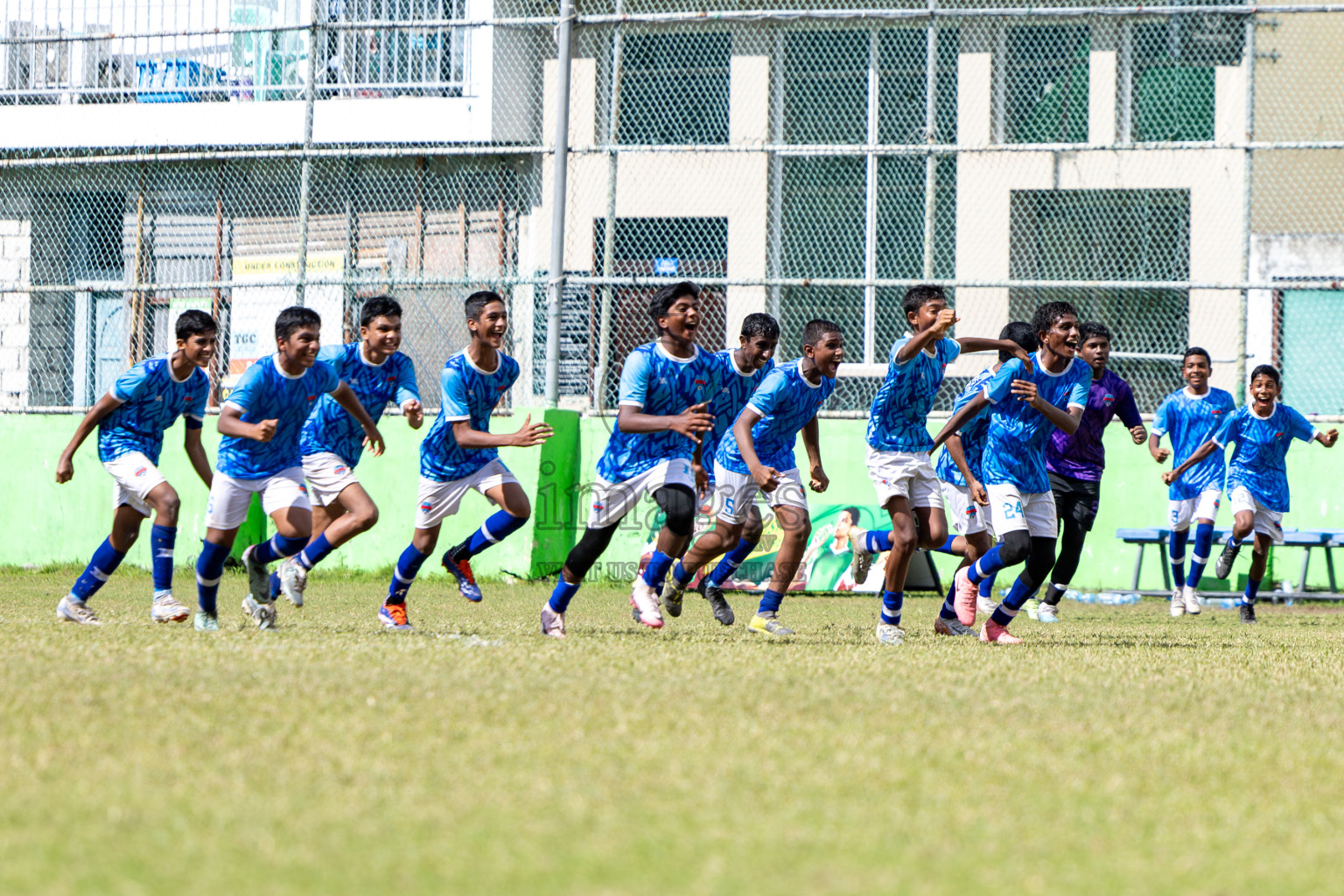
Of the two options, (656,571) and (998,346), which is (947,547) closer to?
(998,346)

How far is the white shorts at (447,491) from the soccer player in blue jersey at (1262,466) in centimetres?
592

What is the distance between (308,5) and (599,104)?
315 centimetres

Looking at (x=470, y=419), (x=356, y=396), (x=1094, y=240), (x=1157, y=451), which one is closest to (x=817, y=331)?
(x=470, y=419)

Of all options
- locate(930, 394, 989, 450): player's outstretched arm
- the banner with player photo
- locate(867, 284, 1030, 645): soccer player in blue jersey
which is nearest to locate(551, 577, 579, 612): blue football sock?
locate(867, 284, 1030, 645): soccer player in blue jersey

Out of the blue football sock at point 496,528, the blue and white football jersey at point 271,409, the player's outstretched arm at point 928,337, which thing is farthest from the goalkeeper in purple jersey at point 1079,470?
the blue and white football jersey at point 271,409

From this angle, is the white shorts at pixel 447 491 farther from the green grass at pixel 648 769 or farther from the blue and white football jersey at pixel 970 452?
the blue and white football jersey at pixel 970 452

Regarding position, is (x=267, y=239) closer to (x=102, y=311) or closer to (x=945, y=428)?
(x=102, y=311)

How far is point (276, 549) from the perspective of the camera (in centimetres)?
896

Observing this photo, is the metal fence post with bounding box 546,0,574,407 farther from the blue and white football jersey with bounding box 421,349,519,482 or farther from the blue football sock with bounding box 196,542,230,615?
the blue football sock with bounding box 196,542,230,615

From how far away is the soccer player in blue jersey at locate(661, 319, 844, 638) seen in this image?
8805 mm

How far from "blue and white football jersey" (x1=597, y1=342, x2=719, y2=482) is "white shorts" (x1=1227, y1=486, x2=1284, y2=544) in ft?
17.7

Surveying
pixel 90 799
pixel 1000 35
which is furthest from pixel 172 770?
pixel 1000 35

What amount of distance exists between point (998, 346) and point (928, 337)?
99 cm

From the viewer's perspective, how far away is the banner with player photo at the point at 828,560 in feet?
46.1
